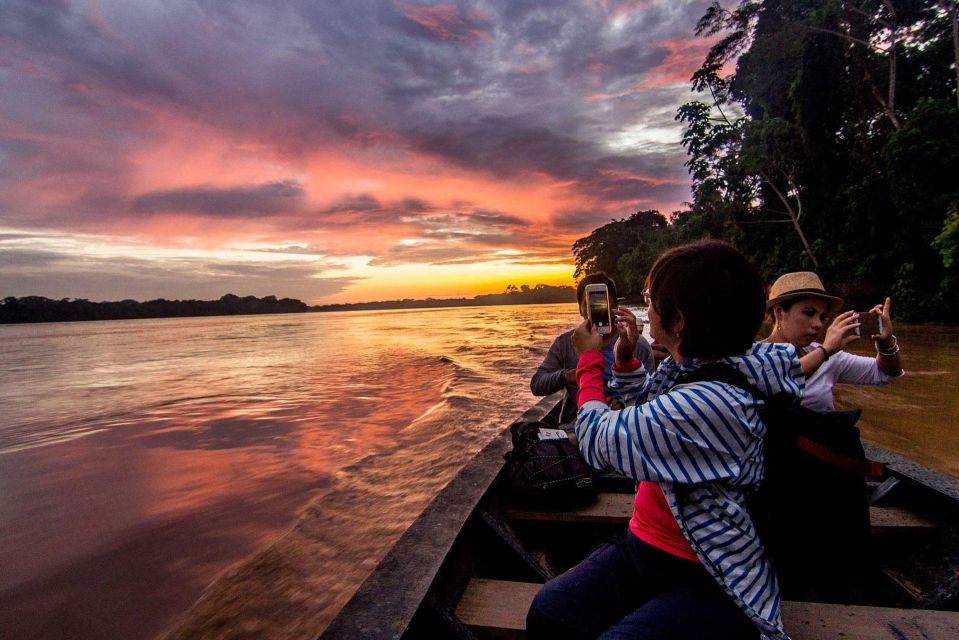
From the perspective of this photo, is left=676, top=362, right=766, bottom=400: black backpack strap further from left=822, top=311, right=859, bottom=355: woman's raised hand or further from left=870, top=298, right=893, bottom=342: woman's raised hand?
left=870, top=298, right=893, bottom=342: woman's raised hand

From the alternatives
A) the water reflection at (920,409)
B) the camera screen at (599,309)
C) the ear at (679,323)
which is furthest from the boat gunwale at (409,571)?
the water reflection at (920,409)

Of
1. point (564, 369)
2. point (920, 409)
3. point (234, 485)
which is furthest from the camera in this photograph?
point (920, 409)

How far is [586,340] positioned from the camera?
166 centimetres

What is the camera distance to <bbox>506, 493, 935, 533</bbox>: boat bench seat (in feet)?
7.98

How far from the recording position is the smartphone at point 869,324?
248 centimetres

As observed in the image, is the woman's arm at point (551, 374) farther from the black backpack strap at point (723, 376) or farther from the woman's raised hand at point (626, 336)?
the black backpack strap at point (723, 376)

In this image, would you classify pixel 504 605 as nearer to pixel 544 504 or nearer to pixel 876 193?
pixel 544 504

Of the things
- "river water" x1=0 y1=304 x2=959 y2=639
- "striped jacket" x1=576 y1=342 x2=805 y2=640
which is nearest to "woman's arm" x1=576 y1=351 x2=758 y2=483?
"striped jacket" x1=576 y1=342 x2=805 y2=640

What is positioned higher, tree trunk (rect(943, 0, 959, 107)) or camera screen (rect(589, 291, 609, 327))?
tree trunk (rect(943, 0, 959, 107))

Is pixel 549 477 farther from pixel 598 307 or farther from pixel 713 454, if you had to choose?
pixel 713 454

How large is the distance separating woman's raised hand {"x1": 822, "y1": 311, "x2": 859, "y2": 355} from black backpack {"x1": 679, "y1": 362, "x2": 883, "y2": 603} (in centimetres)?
111

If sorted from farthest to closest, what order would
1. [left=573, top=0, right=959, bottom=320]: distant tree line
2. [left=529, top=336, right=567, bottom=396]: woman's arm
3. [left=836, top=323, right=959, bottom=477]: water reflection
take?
[left=573, top=0, right=959, bottom=320]: distant tree line
[left=836, top=323, right=959, bottom=477]: water reflection
[left=529, top=336, right=567, bottom=396]: woman's arm

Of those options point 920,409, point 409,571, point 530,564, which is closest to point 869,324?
point 530,564

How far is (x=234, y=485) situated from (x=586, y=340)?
609 centimetres
